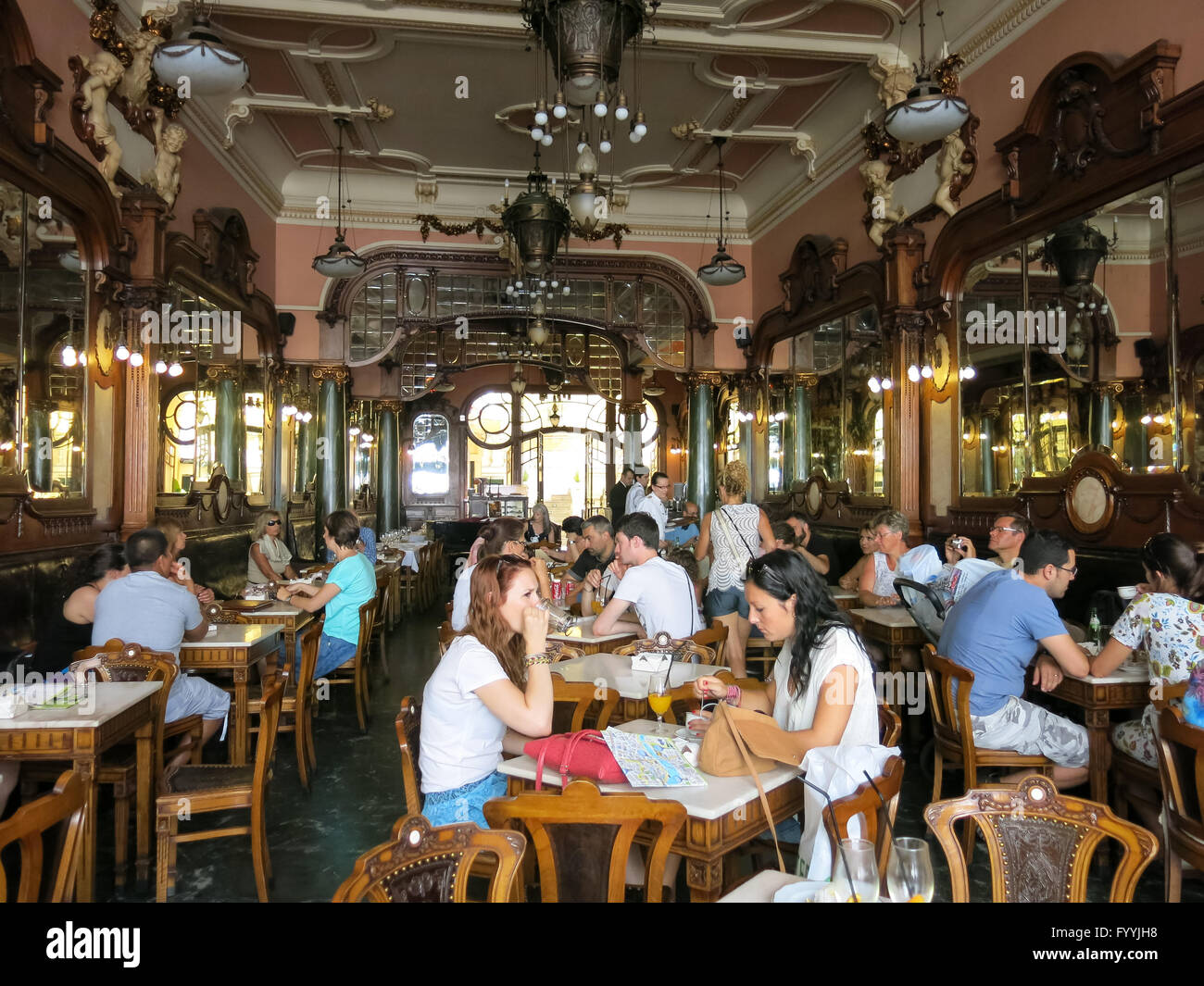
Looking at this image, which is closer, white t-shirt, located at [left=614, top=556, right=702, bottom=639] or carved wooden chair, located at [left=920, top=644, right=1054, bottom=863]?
carved wooden chair, located at [left=920, top=644, right=1054, bottom=863]

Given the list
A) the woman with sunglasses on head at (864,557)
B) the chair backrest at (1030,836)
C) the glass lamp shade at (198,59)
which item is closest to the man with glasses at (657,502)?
the woman with sunglasses on head at (864,557)

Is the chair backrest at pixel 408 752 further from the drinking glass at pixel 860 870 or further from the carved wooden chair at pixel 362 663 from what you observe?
the carved wooden chair at pixel 362 663

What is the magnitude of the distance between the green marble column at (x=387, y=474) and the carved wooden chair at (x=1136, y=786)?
1314 centimetres

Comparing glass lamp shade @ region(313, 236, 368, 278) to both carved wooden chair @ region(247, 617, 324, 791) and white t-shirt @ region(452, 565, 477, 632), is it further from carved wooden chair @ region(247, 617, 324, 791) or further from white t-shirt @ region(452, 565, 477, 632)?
carved wooden chair @ region(247, 617, 324, 791)

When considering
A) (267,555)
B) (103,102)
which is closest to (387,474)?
(267,555)

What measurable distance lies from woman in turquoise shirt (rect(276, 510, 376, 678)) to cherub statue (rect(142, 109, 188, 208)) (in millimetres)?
3434

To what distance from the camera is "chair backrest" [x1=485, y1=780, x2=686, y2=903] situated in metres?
1.91

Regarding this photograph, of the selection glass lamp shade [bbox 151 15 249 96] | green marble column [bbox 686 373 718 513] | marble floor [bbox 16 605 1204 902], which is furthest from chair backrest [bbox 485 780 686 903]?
green marble column [bbox 686 373 718 513]

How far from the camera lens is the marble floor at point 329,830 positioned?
354 cm

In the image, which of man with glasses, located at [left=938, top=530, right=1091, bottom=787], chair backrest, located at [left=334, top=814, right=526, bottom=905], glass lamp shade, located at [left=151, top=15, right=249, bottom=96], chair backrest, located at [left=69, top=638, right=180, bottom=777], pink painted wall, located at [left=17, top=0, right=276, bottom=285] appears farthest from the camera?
pink painted wall, located at [left=17, top=0, right=276, bottom=285]

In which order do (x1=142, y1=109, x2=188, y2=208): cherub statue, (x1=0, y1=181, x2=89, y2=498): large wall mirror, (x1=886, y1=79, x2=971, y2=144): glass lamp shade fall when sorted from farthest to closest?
(x1=142, y1=109, x2=188, y2=208): cherub statue → (x1=886, y1=79, x2=971, y2=144): glass lamp shade → (x1=0, y1=181, x2=89, y2=498): large wall mirror

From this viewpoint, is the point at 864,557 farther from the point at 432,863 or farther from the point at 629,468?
the point at 432,863

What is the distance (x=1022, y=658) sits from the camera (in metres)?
3.96
